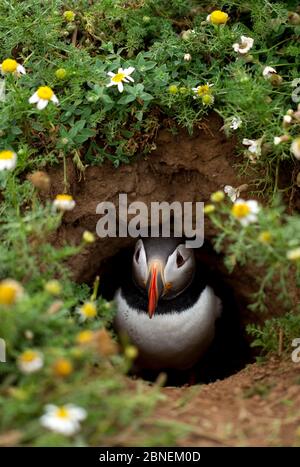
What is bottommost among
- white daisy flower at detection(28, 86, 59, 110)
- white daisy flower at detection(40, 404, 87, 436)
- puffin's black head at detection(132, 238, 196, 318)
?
white daisy flower at detection(40, 404, 87, 436)

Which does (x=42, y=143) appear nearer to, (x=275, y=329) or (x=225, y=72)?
(x=225, y=72)

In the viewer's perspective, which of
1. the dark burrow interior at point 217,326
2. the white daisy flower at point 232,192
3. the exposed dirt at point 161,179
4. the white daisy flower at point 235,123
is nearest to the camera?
the white daisy flower at point 235,123

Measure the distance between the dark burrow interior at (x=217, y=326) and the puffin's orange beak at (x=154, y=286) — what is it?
54cm

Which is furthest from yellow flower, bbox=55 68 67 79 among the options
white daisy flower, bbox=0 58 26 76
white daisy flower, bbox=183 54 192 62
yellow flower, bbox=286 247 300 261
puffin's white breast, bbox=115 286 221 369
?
yellow flower, bbox=286 247 300 261

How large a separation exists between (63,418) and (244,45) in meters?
2.32

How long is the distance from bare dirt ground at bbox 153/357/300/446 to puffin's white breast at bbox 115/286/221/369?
1.01 m

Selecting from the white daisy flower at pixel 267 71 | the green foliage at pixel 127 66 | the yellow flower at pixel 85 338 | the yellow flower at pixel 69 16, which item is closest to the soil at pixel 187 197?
the green foliage at pixel 127 66

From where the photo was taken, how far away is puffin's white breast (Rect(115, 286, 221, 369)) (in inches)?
172

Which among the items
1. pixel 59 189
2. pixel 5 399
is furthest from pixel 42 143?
pixel 5 399

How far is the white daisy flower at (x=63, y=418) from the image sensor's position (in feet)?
7.30

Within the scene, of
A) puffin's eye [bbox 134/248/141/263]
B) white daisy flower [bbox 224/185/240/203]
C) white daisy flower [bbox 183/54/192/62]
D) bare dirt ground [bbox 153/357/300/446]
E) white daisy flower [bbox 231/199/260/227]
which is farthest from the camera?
puffin's eye [bbox 134/248/141/263]

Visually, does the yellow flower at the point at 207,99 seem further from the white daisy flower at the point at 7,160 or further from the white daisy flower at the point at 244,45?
the white daisy flower at the point at 7,160

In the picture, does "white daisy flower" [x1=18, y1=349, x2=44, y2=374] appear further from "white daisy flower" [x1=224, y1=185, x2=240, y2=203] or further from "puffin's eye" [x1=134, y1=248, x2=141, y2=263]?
"puffin's eye" [x1=134, y1=248, x2=141, y2=263]

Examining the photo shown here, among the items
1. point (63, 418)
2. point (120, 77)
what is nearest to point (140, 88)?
point (120, 77)
